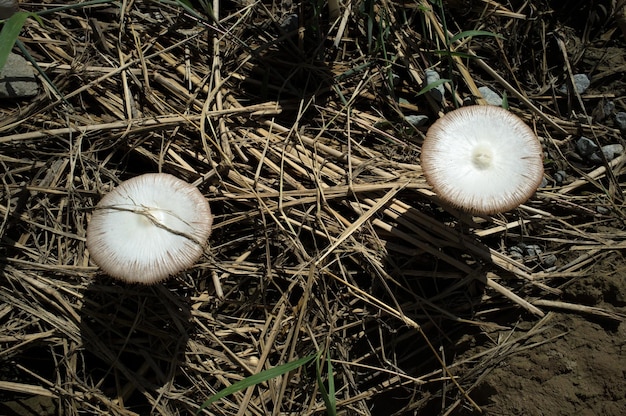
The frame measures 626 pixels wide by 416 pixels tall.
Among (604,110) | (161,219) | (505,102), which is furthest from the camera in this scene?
(604,110)

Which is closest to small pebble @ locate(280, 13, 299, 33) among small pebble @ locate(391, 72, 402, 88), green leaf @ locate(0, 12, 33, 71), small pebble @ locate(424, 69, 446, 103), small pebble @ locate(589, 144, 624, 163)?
small pebble @ locate(391, 72, 402, 88)

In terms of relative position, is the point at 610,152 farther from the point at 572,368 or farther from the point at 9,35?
the point at 9,35

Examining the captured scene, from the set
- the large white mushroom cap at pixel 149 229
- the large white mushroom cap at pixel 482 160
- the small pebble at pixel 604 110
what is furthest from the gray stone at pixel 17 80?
the small pebble at pixel 604 110

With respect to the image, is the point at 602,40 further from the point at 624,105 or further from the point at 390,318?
the point at 390,318

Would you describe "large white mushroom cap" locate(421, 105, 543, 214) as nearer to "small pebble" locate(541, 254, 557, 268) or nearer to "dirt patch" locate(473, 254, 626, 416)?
"small pebble" locate(541, 254, 557, 268)

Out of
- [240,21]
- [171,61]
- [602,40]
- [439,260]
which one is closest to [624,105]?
[602,40]

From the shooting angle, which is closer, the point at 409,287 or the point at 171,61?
the point at 409,287

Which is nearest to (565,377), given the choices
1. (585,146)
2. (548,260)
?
(548,260)
